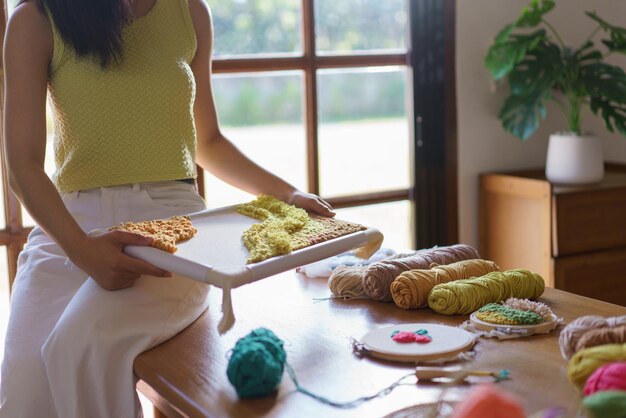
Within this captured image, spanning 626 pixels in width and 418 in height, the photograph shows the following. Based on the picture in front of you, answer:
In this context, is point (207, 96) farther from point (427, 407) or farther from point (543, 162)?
point (543, 162)

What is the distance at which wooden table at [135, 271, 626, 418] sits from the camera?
111 cm

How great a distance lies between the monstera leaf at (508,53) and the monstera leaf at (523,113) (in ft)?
0.37

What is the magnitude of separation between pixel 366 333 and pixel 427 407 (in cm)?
29

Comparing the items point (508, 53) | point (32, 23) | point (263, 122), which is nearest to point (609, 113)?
point (508, 53)

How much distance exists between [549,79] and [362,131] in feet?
2.24

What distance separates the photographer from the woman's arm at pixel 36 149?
1.39 metres

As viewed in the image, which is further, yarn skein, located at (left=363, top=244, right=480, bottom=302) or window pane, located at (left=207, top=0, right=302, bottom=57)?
window pane, located at (left=207, top=0, right=302, bottom=57)

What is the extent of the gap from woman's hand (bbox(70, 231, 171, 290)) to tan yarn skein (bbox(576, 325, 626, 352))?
2.18 ft

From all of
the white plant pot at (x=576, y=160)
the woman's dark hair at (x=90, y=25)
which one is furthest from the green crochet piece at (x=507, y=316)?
the white plant pot at (x=576, y=160)

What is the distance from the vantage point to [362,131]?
2.98m

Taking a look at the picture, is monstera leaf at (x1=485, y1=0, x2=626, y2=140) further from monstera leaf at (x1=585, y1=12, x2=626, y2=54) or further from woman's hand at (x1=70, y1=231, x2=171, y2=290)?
woman's hand at (x1=70, y1=231, x2=171, y2=290)

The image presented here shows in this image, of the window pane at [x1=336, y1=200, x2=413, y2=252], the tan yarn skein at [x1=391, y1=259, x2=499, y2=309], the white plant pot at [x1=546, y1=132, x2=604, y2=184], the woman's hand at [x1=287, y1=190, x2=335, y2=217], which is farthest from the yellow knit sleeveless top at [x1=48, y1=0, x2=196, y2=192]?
the white plant pot at [x1=546, y1=132, x2=604, y2=184]

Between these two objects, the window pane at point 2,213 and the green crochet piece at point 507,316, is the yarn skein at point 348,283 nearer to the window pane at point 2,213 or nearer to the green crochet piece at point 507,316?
the green crochet piece at point 507,316

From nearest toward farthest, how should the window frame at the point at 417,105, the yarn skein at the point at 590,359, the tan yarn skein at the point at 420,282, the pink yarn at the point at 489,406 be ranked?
the pink yarn at the point at 489,406 < the yarn skein at the point at 590,359 < the tan yarn skein at the point at 420,282 < the window frame at the point at 417,105
